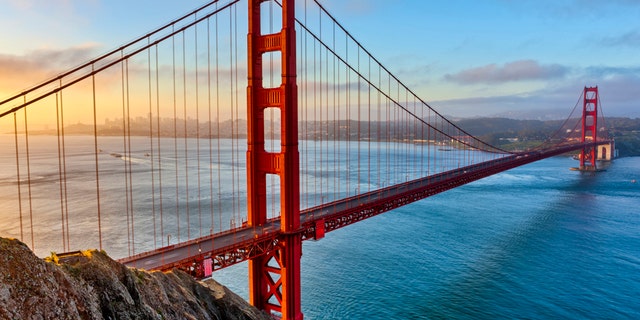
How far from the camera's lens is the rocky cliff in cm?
571

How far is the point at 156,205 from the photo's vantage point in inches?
1423

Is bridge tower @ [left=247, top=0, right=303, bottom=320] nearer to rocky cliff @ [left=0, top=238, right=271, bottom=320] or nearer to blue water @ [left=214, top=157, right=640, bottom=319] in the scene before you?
blue water @ [left=214, top=157, right=640, bottom=319]

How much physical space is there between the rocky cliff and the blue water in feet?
30.9

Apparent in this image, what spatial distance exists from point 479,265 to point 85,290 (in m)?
21.0

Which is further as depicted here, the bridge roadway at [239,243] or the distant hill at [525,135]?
the distant hill at [525,135]

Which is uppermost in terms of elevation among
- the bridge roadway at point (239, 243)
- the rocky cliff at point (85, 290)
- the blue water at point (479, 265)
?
the rocky cliff at point (85, 290)

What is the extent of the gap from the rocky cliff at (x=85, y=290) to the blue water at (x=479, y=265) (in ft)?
30.9

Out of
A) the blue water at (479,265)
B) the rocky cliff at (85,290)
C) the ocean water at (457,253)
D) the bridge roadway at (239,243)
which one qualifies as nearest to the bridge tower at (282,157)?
the bridge roadway at (239,243)

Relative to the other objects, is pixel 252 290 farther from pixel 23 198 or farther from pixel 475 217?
pixel 23 198

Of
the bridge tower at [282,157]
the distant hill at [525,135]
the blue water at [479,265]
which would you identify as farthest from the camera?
the distant hill at [525,135]

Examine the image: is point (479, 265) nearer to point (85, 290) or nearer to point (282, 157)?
point (282, 157)

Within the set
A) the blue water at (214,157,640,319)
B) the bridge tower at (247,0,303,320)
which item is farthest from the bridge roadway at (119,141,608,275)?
the blue water at (214,157,640,319)

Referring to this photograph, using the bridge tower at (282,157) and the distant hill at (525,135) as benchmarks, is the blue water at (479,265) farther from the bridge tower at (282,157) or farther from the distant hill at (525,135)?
the distant hill at (525,135)

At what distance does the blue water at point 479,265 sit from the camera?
1812 cm
